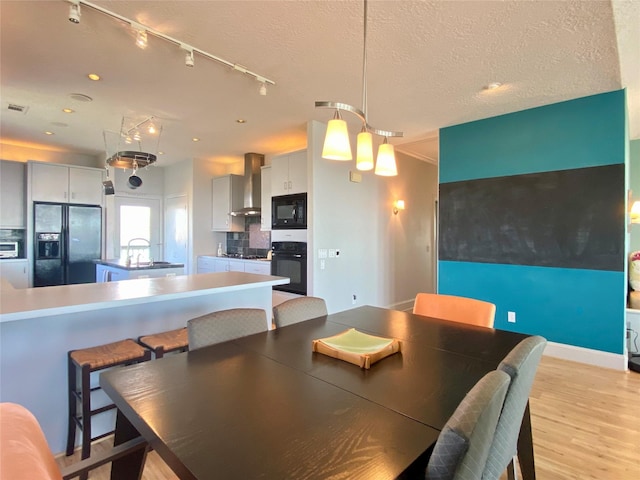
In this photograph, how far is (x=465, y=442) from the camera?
0.71 m

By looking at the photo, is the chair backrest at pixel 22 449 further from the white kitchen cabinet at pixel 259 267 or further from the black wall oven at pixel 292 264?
the white kitchen cabinet at pixel 259 267

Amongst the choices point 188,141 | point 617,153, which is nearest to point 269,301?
point 188,141

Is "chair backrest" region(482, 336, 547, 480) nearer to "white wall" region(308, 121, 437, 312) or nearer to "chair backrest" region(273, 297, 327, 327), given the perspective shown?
"chair backrest" region(273, 297, 327, 327)

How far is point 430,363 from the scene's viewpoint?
1.37m

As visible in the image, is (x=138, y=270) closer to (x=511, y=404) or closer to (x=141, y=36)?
(x=141, y=36)

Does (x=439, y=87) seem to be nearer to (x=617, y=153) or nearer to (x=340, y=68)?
(x=340, y=68)

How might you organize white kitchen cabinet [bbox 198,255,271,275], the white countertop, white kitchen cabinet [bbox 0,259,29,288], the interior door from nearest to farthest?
the white countertop → white kitchen cabinet [bbox 0,259,29,288] → white kitchen cabinet [bbox 198,255,271,275] → the interior door

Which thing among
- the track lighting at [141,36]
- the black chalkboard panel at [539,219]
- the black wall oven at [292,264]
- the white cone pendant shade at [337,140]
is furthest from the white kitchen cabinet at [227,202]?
the white cone pendant shade at [337,140]

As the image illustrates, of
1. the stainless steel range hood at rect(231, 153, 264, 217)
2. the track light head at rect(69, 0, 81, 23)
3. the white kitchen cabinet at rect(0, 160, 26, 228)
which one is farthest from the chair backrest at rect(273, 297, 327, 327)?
the white kitchen cabinet at rect(0, 160, 26, 228)

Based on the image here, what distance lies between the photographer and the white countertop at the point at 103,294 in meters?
1.66

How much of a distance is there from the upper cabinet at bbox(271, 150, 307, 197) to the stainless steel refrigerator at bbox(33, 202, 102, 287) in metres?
3.27

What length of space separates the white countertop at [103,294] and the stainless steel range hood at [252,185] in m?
2.86

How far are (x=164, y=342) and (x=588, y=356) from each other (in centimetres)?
385

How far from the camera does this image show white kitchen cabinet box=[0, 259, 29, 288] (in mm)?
4758
